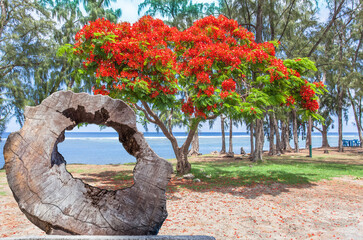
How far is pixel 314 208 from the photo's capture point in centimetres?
724

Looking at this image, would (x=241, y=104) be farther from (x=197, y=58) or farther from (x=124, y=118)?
(x=124, y=118)

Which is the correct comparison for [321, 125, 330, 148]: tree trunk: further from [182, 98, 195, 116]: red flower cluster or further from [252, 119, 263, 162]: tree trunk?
[182, 98, 195, 116]: red flower cluster

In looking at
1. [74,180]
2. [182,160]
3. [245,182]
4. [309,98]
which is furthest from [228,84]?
[74,180]

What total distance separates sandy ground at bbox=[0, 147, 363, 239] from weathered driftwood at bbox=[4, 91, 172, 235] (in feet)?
6.99

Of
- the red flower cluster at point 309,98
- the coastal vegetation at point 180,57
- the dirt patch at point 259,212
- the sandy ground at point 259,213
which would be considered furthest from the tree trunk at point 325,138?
the red flower cluster at point 309,98

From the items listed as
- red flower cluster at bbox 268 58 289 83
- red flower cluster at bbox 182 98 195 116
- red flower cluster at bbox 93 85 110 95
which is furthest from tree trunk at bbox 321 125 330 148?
red flower cluster at bbox 93 85 110 95

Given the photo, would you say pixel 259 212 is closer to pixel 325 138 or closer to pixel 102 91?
pixel 102 91

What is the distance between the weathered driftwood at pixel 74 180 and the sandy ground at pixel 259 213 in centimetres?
213

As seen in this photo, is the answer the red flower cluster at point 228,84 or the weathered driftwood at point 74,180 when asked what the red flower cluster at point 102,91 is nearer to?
the red flower cluster at point 228,84

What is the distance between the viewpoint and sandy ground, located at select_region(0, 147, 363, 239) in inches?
212

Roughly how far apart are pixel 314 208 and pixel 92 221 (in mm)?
6263

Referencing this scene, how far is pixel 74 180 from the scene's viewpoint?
137 inches

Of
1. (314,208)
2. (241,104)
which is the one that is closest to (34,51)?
(241,104)

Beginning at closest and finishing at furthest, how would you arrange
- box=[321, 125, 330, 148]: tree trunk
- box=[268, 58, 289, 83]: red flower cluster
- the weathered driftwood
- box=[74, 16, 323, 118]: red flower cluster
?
the weathered driftwood, box=[74, 16, 323, 118]: red flower cluster, box=[268, 58, 289, 83]: red flower cluster, box=[321, 125, 330, 148]: tree trunk
